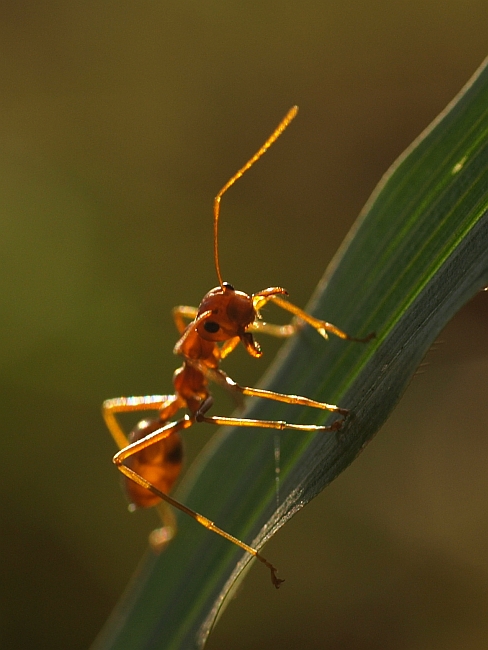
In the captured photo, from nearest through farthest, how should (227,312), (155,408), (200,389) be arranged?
(227,312) → (200,389) → (155,408)

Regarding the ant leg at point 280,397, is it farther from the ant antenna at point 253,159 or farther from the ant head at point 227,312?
the ant antenna at point 253,159

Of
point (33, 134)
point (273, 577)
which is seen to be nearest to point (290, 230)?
point (33, 134)

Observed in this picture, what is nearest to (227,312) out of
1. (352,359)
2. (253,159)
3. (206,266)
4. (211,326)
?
(211,326)

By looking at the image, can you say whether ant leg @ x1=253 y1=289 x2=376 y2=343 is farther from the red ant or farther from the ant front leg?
the ant front leg

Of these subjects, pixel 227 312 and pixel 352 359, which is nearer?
pixel 352 359

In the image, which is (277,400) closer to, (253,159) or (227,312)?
(227,312)

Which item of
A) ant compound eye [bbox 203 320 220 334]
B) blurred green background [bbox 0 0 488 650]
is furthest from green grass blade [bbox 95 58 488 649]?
blurred green background [bbox 0 0 488 650]

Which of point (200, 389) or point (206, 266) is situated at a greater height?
point (206, 266)
